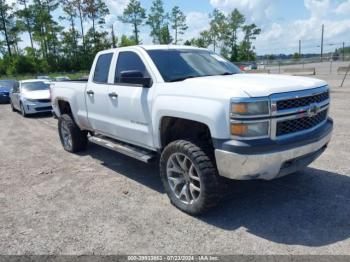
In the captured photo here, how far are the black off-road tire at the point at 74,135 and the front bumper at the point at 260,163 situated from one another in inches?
166

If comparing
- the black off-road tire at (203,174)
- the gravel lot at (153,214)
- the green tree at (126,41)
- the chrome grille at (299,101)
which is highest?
the green tree at (126,41)

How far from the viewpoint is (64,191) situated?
16.0 feet

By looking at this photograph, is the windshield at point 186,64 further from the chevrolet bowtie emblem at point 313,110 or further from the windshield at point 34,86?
the windshield at point 34,86

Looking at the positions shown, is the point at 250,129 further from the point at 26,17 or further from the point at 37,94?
the point at 26,17

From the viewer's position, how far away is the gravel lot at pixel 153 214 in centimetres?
330

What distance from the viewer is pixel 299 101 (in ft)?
11.5

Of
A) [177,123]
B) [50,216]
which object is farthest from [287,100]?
[50,216]

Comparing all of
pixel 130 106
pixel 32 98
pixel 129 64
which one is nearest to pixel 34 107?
pixel 32 98

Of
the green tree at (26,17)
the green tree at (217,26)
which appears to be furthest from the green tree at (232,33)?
the green tree at (26,17)

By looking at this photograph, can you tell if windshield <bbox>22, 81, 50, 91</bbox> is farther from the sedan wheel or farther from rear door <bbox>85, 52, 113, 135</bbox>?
rear door <bbox>85, 52, 113, 135</bbox>

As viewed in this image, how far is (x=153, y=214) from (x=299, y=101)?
2139 millimetres

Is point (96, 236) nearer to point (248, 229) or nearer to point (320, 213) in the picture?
point (248, 229)

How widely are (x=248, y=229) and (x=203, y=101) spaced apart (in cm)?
146

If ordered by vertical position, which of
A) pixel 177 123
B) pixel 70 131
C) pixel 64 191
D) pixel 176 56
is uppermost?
pixel 176 56
